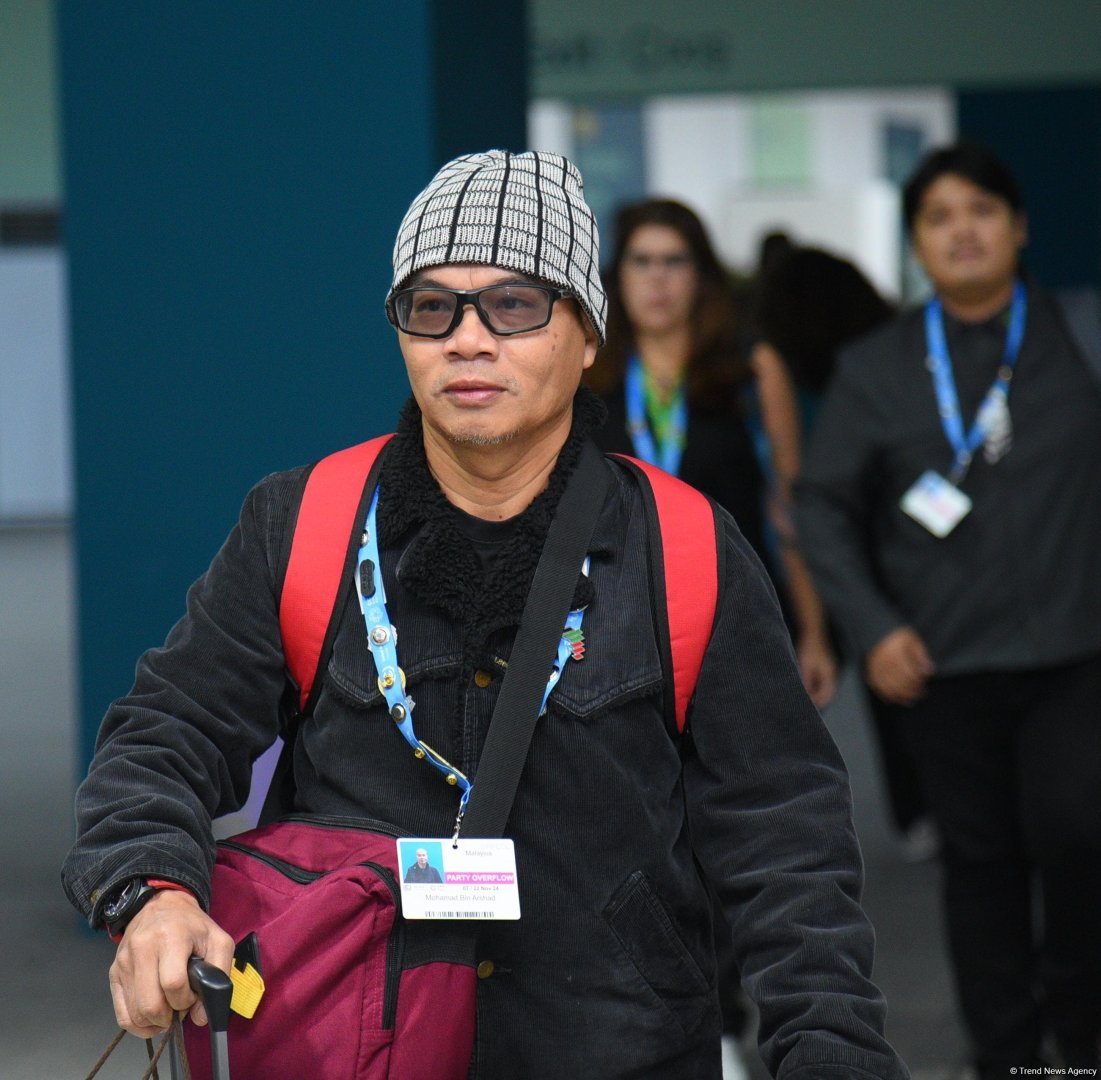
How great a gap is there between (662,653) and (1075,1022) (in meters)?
2.28

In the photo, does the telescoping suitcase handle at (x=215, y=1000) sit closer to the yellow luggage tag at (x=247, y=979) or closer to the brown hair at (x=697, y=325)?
the yellow luggage tag at (x=247, y=979)

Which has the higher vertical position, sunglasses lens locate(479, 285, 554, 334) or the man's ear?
sunglasses lens locate(479, 285, 554, 334)

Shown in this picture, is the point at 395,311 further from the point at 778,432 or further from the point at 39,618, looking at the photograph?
the point at 39,618

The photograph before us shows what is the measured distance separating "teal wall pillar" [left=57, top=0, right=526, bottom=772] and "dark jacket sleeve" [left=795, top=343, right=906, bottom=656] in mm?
1098

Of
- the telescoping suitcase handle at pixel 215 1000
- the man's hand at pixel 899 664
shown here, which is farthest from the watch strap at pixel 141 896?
the man's hand at pixel 899 664

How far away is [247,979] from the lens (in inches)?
71.6

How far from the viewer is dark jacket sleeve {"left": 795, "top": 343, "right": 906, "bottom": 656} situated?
4.05 m

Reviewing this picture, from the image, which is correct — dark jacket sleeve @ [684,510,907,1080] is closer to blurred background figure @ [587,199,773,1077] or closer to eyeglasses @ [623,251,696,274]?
blurred background figure @ [587,199,773,1077]

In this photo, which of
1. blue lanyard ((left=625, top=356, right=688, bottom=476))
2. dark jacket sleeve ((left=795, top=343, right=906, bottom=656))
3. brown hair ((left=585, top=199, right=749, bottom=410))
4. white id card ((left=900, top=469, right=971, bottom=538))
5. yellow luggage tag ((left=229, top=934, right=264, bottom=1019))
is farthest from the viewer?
brown hair ((left=585, top=199, right=749, bottom=410))

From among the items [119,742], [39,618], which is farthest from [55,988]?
[39,618]

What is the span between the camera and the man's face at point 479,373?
207cm

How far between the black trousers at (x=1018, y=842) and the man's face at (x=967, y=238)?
2.89ft

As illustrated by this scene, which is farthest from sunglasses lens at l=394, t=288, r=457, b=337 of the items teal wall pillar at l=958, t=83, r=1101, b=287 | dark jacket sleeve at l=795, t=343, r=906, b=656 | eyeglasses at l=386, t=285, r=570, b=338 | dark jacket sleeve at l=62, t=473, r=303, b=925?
teal wall pillar at l=958, t=83, r=1101, b=287

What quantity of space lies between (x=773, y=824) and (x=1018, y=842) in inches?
83.1
